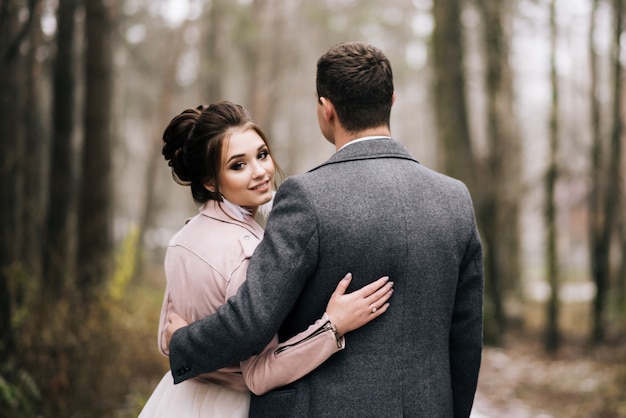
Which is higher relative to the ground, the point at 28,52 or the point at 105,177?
the point at 28,52

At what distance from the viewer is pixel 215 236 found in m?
2.75

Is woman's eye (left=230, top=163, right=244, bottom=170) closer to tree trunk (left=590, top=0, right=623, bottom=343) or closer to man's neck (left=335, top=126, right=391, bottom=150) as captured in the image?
man's neck (left=335, top=126, right=391, bottom=150)

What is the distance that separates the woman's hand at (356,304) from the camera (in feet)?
7.98

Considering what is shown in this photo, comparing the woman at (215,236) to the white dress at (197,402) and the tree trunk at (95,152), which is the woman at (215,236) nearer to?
the white dress at (197,402)

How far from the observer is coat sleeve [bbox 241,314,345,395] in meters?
2.44

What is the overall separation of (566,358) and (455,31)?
5.49m

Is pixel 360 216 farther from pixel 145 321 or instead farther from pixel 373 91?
pixel 145 321

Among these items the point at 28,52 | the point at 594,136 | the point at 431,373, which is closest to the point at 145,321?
the point at 28,52

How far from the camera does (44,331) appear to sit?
5.93 m

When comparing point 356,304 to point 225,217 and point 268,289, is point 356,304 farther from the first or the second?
point 225,217

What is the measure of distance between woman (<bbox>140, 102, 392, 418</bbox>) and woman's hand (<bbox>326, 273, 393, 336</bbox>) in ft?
0.91

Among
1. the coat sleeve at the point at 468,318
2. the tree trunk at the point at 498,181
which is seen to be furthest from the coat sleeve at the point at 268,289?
the tree trunk at the point at 498,181

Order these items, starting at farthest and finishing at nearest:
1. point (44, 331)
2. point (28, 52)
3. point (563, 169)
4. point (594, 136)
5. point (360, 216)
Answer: point (563, 169) < point (594, 136) < point (28, 52) < point (44, 331) < point (360, 216)

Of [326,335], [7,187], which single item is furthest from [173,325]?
[7,187]
